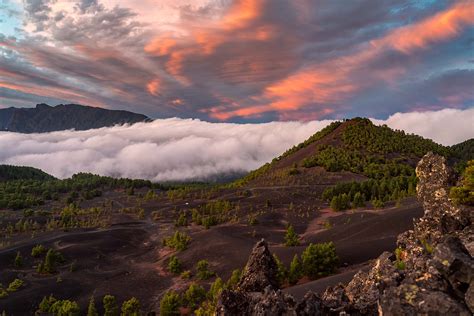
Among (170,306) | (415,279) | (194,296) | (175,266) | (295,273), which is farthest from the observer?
(175,266)

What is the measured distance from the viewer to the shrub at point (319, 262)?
180ft

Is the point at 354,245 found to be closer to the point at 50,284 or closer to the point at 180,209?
the point at 50,284

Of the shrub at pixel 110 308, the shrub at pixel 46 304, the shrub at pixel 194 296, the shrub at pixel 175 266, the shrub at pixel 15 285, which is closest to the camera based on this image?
the shrub at pixel 194 296

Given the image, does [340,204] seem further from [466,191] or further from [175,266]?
[466,191]

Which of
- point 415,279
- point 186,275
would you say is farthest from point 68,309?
point 415,279

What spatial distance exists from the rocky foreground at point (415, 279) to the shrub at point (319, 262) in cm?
2676

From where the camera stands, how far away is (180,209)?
154125 mm

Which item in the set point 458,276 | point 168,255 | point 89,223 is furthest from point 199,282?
point 89,223

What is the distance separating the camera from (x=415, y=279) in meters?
16.3

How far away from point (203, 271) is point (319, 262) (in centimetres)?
2838

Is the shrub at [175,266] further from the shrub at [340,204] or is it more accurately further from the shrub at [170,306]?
the shrub at [340,204]

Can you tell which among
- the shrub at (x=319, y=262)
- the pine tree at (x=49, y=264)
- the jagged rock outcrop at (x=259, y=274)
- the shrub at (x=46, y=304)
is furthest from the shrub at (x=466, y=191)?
the pine tree at (x=49, y=264)

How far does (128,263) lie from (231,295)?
82.8 meters

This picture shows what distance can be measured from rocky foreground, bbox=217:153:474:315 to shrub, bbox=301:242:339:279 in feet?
87.8
